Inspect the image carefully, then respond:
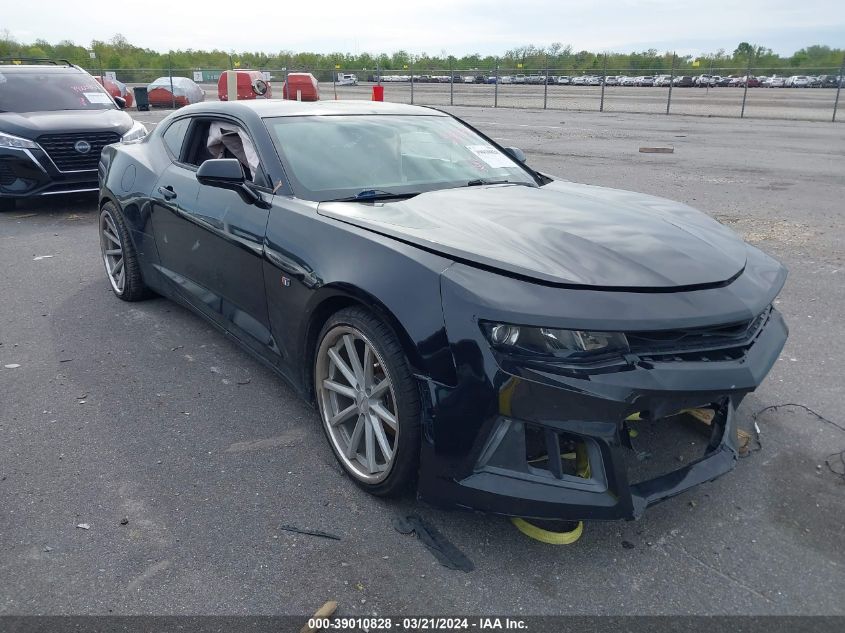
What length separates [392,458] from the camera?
2689 millimetres

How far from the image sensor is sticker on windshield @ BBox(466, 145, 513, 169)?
Result: 417cm

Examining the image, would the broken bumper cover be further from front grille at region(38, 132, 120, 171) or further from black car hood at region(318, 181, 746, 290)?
front grille at region(38, 132, 120, 171)

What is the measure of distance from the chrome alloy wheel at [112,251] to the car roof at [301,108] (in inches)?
50.1

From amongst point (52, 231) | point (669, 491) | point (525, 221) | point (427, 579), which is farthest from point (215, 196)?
point (52, 231)

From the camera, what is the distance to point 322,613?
226cm

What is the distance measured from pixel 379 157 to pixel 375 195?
0.43 meters

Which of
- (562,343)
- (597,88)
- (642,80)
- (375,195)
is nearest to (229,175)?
(375,195)

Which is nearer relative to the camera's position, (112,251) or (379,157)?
(379,157)

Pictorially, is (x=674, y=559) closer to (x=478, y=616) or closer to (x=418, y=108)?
(x=478, y=616)

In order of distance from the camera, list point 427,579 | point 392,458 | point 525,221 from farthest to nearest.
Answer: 1. point 525,221
2. point 392,458
3. point 427,579

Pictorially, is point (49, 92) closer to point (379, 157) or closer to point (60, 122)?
point (60, 122)

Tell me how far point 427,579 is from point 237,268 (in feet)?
6.37

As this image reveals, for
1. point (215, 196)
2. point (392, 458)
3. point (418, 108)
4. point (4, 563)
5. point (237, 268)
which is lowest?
point (4, 563)

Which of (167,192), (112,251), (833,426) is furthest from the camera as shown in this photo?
(112,251)
